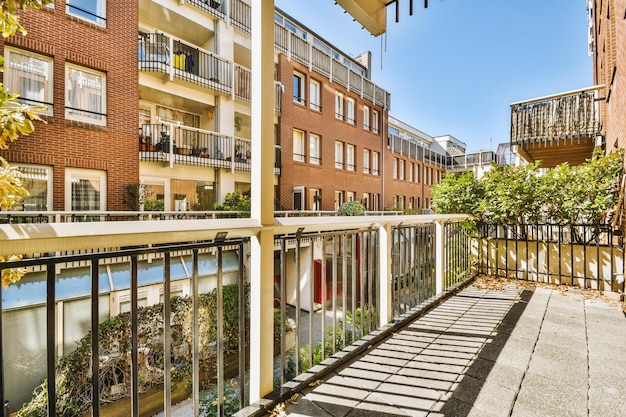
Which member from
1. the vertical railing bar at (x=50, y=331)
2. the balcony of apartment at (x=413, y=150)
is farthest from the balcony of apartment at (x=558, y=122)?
the balcony of apartment at (x=413, y=150)

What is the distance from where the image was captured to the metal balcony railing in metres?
7.20

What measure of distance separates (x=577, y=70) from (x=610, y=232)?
38.4ft

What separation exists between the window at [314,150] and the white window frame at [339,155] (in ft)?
5.03

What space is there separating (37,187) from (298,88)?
11013mm

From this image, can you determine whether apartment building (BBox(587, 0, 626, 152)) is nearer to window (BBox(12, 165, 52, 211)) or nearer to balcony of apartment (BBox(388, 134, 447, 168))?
window (BBox(12, 165, 52, 211))

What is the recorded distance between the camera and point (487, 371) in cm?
195

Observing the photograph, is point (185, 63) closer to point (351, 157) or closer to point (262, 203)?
point (351, 157)

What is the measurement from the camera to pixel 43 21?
7.31 m

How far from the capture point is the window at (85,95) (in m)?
7.78

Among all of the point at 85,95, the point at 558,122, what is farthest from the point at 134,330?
the point at 558,122

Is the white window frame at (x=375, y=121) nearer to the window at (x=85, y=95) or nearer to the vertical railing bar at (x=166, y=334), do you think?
the window at (x=85, y=95)

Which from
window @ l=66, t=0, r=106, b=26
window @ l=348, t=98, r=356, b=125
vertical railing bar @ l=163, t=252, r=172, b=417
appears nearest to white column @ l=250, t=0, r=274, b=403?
vertical railing bar @ l=163, t=252, r=172, b=417

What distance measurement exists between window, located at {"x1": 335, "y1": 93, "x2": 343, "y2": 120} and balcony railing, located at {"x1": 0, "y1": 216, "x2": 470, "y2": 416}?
11.1 metres

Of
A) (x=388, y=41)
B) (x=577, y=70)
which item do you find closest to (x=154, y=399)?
(x=388, y=41)
